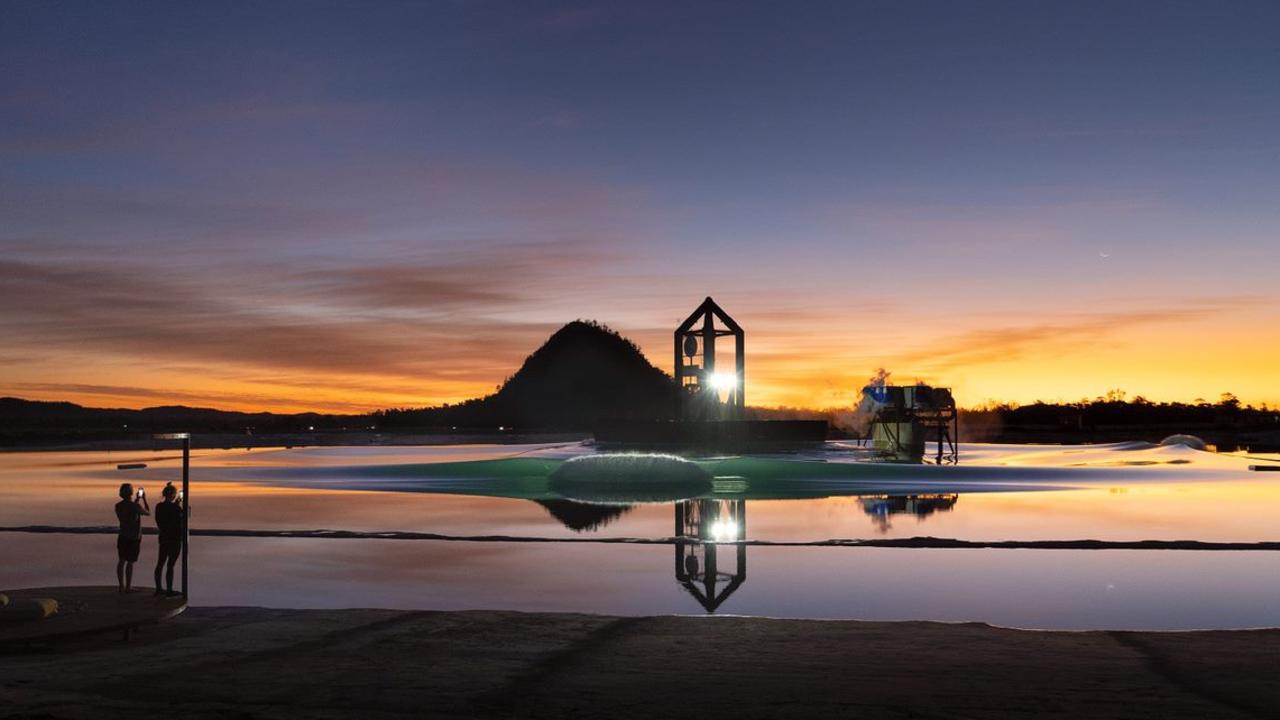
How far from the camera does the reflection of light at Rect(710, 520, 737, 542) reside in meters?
29.7

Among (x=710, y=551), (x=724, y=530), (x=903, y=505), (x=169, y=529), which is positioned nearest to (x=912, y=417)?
(x=903, y=505)

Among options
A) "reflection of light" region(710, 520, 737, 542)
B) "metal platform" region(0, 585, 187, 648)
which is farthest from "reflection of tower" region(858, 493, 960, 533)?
"metal platform" region(0, 585, 187, 648)

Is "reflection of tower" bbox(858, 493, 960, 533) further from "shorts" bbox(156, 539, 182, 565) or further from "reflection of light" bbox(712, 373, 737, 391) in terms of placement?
"reflection of light" bbox(712, 373, 737, 391)

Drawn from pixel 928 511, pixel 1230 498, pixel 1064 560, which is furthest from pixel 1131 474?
pixel 1064 560

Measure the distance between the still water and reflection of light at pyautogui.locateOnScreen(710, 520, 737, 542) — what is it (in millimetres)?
102

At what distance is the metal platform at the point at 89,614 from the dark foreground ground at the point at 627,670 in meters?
0.20

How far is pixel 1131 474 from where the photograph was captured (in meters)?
70.9

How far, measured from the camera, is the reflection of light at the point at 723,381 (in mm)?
105312

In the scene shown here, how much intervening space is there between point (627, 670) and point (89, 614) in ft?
24.7

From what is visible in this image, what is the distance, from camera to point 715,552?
86.0 feet

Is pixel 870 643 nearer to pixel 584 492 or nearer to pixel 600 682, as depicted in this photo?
pixel 600 682

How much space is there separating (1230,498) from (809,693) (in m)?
45.7

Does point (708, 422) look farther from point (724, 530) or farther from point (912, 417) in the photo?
point (724, 530)

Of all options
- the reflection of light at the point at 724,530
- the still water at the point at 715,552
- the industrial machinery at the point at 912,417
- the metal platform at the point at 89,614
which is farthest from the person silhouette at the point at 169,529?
the industrial machinery at the point at 912,417
